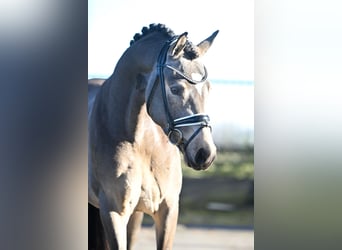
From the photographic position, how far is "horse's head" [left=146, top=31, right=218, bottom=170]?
350 cm

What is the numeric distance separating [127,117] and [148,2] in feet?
2.54

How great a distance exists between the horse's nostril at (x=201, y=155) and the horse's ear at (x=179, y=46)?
0.61 metres

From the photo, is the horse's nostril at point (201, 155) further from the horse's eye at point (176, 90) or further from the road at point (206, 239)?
the road at point (206, 239)

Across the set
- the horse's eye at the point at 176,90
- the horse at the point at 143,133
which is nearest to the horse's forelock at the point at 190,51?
the horse at the point at 143,133

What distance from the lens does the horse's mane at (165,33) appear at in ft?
11.9

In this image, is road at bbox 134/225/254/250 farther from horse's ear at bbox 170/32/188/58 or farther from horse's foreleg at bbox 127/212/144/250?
horse's ear at bbox 170/32/188/58

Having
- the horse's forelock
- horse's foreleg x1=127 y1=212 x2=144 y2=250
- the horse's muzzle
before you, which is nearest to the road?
horse's foreleg x1=127 y1=212 x2=144 y2=250

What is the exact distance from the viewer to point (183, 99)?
3525 mm

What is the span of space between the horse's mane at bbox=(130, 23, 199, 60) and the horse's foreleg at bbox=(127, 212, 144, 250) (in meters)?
1.10
